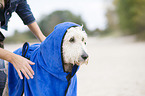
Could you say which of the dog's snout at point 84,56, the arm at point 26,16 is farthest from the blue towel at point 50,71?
the arm at point 26,16

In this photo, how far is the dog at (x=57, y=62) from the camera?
1.57m

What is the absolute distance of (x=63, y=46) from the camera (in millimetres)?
1642

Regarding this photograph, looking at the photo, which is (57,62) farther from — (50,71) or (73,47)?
(73,47)

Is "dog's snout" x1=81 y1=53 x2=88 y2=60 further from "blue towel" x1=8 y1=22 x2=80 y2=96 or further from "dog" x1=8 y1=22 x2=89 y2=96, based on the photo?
"blue towel" x1=8 y1=22 x2=80 y2=96

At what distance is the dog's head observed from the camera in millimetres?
1599

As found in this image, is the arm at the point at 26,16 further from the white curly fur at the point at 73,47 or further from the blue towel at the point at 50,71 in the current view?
the white curly fur at the point at 73,47

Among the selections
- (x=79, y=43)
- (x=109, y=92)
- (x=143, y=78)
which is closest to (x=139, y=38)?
(x=143, y=78)

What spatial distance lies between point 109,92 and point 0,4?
120 inches

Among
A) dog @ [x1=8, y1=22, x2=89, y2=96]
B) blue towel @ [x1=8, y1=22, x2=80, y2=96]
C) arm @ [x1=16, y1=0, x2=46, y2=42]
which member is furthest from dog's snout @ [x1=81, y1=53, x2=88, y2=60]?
arm @ [x1=16, y1=0, x2=46, y2=42]

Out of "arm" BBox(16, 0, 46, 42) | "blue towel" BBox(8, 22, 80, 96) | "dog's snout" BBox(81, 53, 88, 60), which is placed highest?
"arm" BBox(16, 0, 46, 42)

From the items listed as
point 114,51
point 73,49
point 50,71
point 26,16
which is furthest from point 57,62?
point 114,51

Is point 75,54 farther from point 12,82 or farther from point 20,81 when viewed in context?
point 12,82

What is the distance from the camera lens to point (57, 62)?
1.56m

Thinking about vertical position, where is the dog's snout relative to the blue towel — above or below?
above
